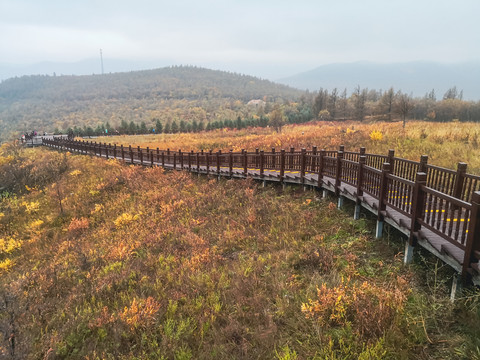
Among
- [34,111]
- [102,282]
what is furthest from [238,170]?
[34,111]

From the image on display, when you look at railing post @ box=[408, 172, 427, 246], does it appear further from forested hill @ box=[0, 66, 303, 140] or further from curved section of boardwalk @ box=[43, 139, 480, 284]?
forested hill @ box=[0, 66, 303, 140]

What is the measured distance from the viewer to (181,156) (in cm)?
1988

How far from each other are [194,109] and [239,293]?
417ft

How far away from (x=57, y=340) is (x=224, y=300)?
3161mm

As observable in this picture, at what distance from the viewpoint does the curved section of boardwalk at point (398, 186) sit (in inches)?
172

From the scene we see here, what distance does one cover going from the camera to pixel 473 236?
13.1 feet

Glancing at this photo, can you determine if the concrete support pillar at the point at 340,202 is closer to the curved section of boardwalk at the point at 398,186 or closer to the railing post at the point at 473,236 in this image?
the curved section of boardwalk at the point at 398,186

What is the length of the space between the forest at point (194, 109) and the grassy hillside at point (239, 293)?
81.6ft

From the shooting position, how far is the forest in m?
57.4

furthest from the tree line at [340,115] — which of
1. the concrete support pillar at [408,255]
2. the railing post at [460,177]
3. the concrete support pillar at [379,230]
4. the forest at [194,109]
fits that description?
the concrete support pillar at [408,255]

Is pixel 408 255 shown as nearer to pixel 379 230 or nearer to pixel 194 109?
pixel 379 230

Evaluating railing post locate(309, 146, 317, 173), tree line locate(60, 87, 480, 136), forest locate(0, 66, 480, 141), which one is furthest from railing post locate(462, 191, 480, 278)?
tree line locate(60, 87, 480, 136)

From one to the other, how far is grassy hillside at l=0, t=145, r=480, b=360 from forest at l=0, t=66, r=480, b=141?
24.9m

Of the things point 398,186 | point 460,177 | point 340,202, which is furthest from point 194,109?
point 398,186
